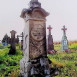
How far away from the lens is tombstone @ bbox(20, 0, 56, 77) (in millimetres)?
7922

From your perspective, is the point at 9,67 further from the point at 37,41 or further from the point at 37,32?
the point at 37,32

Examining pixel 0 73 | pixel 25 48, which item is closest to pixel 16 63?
pixel 0 73

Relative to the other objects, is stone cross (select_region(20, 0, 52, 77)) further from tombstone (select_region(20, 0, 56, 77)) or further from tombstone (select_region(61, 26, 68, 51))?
tombstone (select_region(61, 26, 68, 51))

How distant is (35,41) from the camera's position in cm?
825

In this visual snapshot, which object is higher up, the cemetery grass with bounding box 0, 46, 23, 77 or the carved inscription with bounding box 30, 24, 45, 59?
the carved inscription with bounding box 30, 24, 45, 59

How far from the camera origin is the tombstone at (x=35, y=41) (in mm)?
7922

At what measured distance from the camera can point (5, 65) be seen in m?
10.4

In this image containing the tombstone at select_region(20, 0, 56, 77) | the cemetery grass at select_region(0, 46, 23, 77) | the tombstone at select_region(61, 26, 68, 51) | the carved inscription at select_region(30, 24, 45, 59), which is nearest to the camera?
the tombstone at select_region(20, 0, 56, 77)

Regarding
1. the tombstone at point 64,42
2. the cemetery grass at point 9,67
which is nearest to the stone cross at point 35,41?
the cemetery grass at point 9,67

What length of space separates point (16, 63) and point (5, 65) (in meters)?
0.64

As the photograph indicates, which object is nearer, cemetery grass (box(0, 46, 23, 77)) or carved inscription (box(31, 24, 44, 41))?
carved inscription (box(31, 24, 44, 41))

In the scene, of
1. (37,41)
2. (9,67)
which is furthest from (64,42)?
(37,41)

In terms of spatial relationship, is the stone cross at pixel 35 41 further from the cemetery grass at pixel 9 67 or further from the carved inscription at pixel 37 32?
the cemetery grass at pixel 9 67

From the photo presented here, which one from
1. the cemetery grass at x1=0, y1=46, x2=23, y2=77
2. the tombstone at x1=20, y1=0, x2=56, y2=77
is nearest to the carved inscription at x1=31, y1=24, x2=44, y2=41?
the tombstone at x1=20, y1=0, x2=56, y2=77
